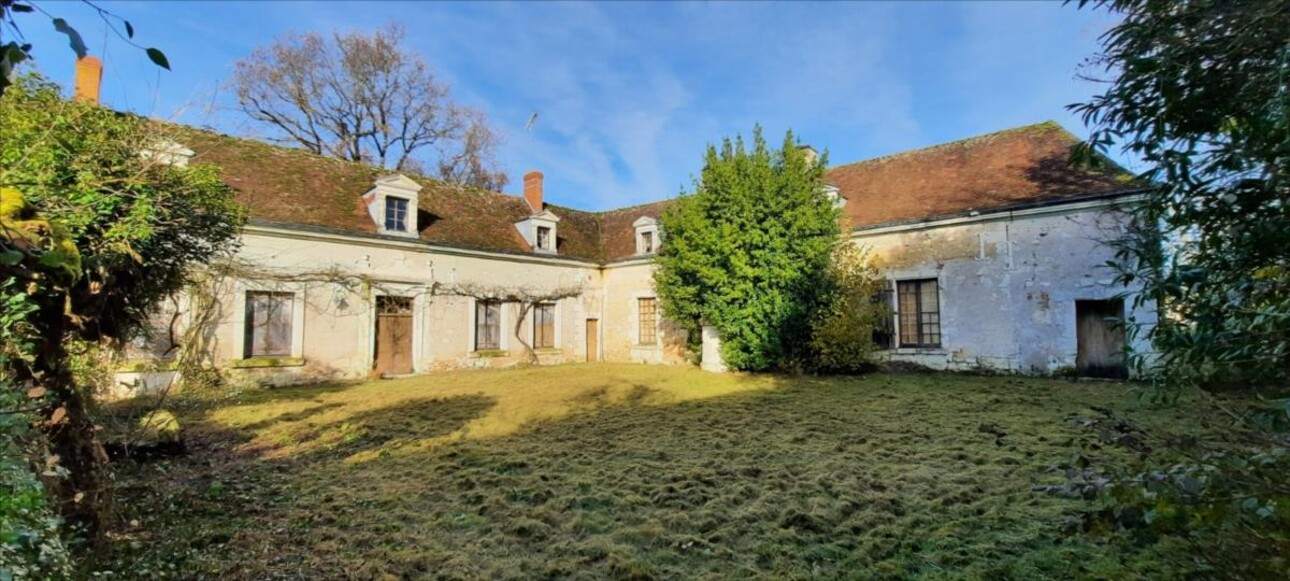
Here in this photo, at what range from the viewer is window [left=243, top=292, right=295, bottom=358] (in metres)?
12.7

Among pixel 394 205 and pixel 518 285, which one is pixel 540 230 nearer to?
pixel 518 285

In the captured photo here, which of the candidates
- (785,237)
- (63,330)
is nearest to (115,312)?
(63,330)

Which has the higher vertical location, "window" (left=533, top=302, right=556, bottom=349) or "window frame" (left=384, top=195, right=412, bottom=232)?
"window frame" (left=384, top=195, right=412, bottom=232)

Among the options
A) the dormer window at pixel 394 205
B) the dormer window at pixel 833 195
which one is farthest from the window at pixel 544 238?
the dormer window at pixel 833 195

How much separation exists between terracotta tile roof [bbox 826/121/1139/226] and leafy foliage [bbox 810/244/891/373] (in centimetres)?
170

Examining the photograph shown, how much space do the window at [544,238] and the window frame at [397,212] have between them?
425cm

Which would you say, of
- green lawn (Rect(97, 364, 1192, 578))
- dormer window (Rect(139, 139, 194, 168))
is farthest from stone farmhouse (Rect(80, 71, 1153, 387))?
dormer window (Rect(139, 139, 194, 168))

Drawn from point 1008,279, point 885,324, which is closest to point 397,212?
point 885,324

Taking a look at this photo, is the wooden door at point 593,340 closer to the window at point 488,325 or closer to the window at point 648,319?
the window at point 648,319

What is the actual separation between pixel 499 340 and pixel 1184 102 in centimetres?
1619

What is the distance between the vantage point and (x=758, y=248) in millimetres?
13273

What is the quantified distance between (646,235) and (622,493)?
14.0 meters

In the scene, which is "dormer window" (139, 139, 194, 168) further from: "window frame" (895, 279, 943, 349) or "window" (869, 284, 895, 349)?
"window frame" (895, 279, 943, 349)

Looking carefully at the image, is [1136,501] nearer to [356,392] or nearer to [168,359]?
[356,392]
